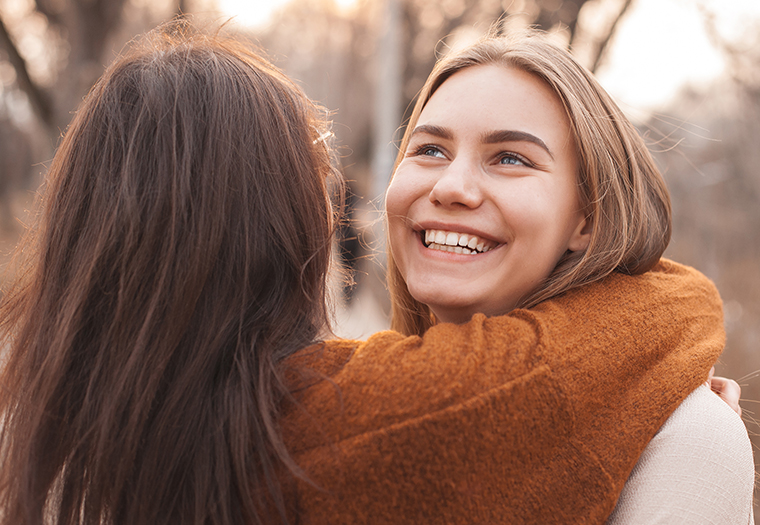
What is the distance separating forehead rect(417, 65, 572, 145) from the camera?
5.26 ft

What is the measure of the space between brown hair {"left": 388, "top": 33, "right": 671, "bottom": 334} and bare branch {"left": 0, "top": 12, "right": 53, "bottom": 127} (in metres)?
7.78

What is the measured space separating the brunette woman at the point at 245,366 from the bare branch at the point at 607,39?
4.19 meters

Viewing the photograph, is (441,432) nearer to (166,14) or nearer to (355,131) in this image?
(166,14)

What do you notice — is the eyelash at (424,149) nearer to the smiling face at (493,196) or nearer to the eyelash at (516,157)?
the smiling face at (493,196)

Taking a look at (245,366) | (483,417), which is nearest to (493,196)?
(483,417)

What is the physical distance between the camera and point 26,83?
754 centimetres

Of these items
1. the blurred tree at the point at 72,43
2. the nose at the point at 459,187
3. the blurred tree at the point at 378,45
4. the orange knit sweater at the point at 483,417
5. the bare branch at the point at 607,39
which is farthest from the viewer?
the blurred tree at the point at 72,43

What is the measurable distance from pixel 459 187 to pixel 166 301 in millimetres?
819

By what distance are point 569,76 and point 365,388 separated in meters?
1.14

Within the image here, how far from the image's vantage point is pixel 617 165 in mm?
1706

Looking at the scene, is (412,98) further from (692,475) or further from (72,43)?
(72,43)

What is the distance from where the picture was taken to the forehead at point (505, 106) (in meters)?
1.60

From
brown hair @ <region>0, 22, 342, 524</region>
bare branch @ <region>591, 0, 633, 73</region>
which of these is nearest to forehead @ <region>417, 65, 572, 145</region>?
brown hair @ <region>0, 22, 342, 524</region>

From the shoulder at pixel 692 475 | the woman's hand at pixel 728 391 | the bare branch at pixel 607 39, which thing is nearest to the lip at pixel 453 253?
the shoulder at pixel 692 475
